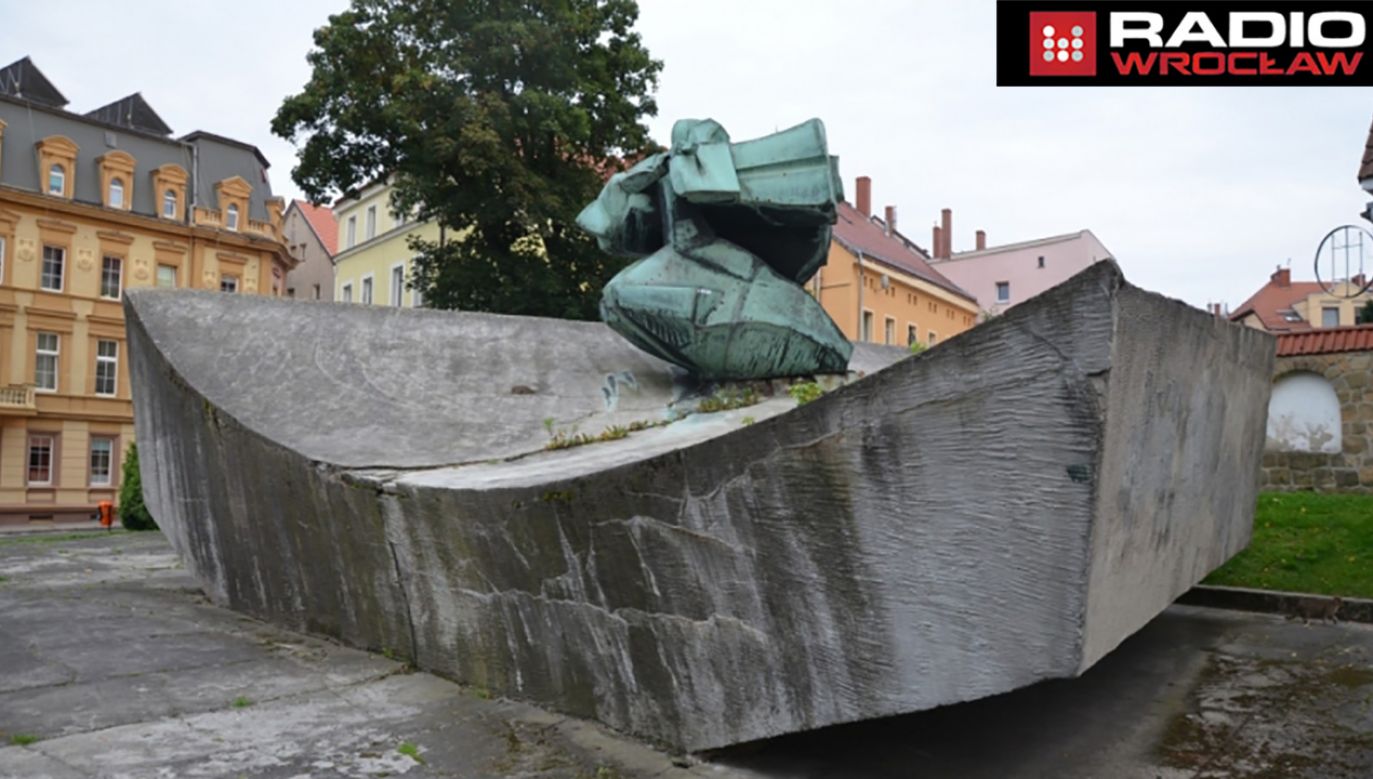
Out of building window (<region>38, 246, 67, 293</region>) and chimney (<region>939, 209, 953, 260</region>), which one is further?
chimney (<region>939, 209, 953, 260</region>)

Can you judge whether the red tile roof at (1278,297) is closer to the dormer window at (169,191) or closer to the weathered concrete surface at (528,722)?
the dormer window at (169,191)

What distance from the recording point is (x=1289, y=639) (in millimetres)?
5801

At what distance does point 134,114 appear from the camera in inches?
1293

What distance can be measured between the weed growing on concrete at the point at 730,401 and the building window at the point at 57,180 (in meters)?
28.1

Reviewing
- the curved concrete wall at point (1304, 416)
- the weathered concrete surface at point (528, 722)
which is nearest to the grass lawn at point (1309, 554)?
the weathered concrete surface at point (528, 722)

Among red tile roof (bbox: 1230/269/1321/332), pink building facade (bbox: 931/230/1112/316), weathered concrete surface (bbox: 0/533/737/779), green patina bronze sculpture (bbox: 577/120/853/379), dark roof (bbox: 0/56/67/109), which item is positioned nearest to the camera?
weathered concrete surface (bbox: 0/533/737/779)

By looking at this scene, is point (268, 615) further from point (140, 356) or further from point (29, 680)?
point (140, 356)

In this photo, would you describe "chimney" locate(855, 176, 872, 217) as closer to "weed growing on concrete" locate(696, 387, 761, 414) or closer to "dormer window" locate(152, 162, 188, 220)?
"dormer window" locate(152, 162, 188, 220)

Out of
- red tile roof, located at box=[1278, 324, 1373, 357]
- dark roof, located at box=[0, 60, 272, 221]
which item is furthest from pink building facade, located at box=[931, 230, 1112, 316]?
dark roof, located at box=[0, 60, 272, 221]

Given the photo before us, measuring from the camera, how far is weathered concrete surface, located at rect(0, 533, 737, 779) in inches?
146

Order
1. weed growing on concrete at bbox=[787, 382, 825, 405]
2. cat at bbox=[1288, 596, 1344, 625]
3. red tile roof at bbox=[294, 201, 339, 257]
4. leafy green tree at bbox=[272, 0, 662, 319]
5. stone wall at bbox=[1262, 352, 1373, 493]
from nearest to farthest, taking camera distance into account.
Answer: weed growing on concrete at bbox=[787, 382, 825, 405], cat at bbox=[1288, 596, 1344, 625], stone wall at bbox=[1262, 352, 1373, 493], leafy green tree at bbox=[272, 0, 662, 319], red tile roof at bbox=[294, 201, 339, 257]

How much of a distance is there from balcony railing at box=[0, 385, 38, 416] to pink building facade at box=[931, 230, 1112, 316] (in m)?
28.5

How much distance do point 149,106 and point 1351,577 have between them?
36.2 m

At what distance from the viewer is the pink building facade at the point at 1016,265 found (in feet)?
116
